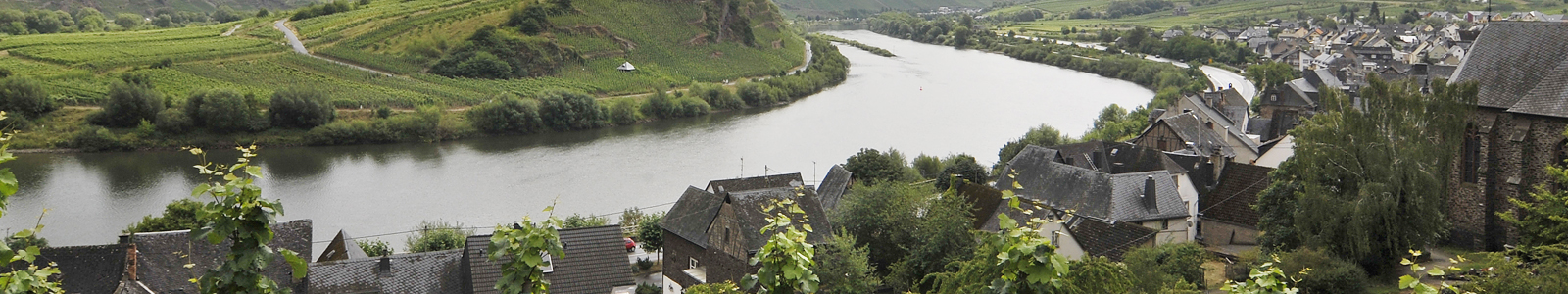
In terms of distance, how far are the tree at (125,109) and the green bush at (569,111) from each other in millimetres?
13947

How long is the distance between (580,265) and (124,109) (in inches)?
1316

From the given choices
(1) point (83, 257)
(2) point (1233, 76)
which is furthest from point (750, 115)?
(1) point (83, 257)

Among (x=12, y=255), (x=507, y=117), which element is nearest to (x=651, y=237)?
(x=12, y=255)

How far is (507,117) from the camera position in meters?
46.2

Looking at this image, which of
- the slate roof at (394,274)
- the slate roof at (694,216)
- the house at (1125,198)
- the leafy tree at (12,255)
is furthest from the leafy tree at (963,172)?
the leafy tree at (12,255)

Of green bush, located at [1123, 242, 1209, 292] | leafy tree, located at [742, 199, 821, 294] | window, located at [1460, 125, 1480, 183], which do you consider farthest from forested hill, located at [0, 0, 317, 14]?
leafy tree, located at [742, 199, 821, 294]

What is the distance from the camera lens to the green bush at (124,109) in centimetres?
4209

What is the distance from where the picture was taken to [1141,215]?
71.8 ft

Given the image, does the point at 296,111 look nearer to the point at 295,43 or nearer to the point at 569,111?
the point at 569,111

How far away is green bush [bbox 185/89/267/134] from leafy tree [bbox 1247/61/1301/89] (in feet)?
141

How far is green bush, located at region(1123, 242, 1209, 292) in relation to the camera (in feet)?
52.5

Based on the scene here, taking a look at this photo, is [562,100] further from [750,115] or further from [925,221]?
[925,221]

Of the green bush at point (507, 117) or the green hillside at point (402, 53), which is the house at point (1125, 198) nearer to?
the green bush at point (507, 117)

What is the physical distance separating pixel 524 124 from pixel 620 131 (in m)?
3.87
